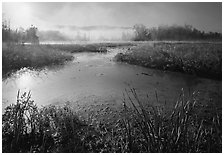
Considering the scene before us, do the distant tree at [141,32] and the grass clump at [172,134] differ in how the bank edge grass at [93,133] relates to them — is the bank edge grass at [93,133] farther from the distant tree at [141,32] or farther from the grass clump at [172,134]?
the distant tree at [141,32]

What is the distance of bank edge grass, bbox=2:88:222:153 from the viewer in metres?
2.05

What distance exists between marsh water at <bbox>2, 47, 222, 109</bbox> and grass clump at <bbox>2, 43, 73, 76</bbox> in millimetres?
101

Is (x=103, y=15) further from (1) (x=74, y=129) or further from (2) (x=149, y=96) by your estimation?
(1) (x=74, y=129)

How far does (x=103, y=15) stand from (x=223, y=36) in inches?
61.1

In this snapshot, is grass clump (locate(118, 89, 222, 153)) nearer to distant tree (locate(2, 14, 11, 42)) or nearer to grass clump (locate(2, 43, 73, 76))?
grass clump (locate(2, 43, 73, 76))

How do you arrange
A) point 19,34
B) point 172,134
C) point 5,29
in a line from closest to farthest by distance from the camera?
point 172,134
point 5,29
point 19,34

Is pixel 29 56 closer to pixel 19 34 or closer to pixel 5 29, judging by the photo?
pixel 19 34

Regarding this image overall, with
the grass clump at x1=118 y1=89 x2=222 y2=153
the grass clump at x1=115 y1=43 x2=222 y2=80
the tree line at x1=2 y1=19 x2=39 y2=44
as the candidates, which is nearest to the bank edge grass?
the grass clump at x1=118 y1=89 x2=222 y2=153

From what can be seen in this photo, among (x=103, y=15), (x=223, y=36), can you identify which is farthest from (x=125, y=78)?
(x=223, y=36)

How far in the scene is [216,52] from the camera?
9.39 ft

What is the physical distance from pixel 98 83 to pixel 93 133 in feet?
2.12

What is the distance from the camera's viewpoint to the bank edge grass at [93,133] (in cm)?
205

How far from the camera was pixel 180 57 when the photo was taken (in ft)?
10.3

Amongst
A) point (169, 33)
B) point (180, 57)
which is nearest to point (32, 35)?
point (169, 33)
